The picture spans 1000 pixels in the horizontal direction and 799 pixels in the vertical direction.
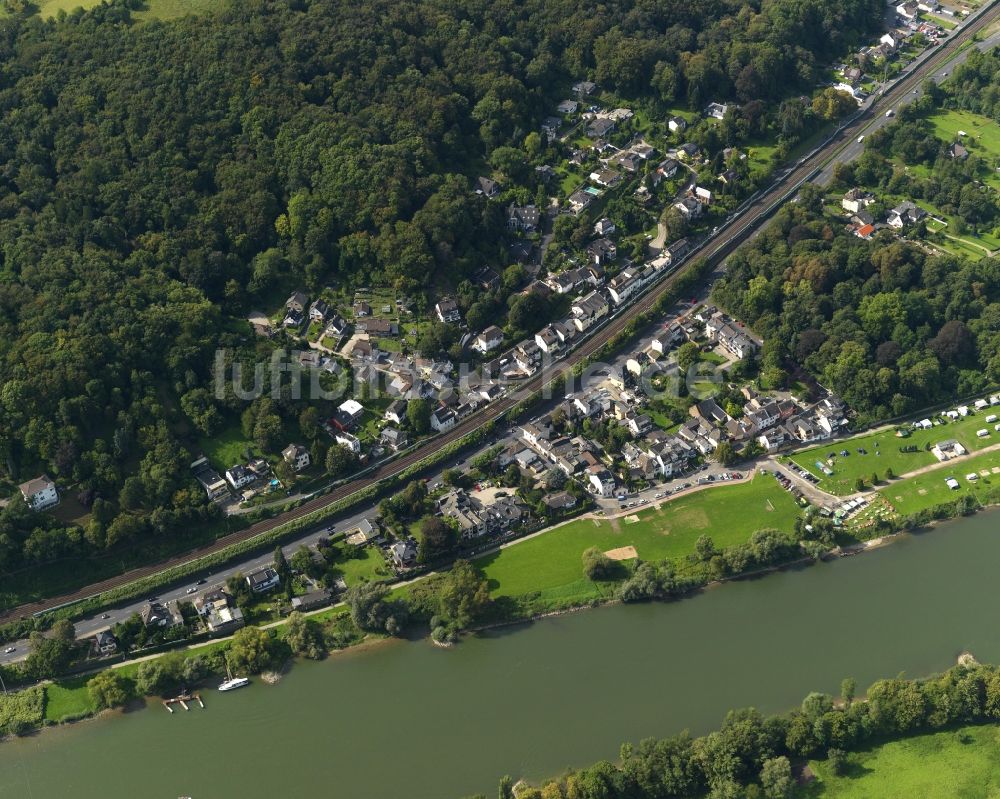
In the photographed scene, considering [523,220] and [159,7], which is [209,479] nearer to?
[523,220]

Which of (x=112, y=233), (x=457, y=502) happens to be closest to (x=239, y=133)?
(x=112, y=233)

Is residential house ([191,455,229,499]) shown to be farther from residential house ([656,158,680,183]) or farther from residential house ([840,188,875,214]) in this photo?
residential house ([840,188,875,214])

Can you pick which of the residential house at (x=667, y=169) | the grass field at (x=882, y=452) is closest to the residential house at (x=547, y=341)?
the grass field at (x=882, y=452)

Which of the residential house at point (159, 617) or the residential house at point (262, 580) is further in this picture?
the residential house at point (262, 580)

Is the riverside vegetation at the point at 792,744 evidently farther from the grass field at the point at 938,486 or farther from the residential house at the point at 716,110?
the residential house at the point at 716,110

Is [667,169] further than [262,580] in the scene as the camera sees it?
Yes

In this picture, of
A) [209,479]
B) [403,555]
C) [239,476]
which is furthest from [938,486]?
[209,479]
